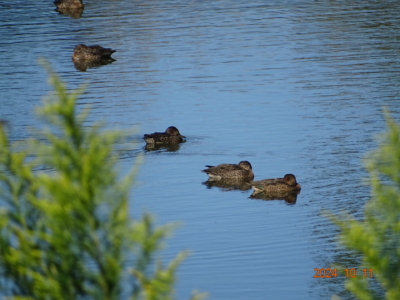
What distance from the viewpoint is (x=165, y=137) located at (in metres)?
17.6

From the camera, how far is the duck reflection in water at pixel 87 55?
27.3m

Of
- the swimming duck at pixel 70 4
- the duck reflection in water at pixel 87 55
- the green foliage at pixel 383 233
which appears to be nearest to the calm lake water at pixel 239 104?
the duck reflection in water at pixel 87 55

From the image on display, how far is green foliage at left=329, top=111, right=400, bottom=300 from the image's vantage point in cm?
409

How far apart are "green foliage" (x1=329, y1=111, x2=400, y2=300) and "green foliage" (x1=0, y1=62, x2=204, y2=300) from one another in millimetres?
885

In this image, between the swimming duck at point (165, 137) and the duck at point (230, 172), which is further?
the swimming duck at point (165, 137)

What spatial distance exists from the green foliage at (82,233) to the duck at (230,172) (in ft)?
37.1

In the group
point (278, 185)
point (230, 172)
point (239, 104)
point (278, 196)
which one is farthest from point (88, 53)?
point (278, 196)

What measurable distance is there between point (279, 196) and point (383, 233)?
10009 millimetres

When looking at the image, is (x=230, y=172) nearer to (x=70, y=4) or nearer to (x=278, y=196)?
(x=278, y=196)

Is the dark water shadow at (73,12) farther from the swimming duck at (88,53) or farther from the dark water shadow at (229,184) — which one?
the dark water shadow at (229,184)

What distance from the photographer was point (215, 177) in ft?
50.6

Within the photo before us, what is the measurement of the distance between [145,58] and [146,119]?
8.16 m

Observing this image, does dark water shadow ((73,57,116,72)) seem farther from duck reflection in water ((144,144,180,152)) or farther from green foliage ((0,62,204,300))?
green foliage ((0,62,204,300))

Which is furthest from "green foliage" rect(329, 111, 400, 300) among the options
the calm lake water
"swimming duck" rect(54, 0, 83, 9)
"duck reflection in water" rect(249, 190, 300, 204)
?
"swimming duck" rect(54, 0, 83, 9)
